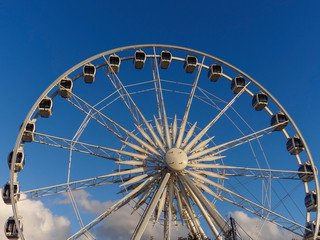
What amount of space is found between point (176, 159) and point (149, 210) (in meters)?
3.22

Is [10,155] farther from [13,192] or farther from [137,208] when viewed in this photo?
[137,208]

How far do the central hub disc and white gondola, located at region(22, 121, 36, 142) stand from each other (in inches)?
320

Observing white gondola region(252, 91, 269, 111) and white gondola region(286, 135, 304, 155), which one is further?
white gondola region(252, 91, 269, 111)

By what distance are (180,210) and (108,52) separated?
1160 cm

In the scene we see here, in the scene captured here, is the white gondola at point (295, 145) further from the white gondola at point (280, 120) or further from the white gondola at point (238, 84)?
the white gondola at point (238, 84)

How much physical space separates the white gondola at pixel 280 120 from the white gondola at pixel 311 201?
4907 millimetres

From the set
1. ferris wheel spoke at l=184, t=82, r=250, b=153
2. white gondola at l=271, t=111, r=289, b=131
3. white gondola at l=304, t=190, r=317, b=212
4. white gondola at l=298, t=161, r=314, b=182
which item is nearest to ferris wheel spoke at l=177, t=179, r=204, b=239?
ferris wheel spoke at l=184, t=82, r=250, b=153

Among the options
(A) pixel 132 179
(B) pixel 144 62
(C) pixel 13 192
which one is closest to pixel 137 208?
(A) pixel 132 179

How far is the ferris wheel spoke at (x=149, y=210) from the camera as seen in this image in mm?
18414

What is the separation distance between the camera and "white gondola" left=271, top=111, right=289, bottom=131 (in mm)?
25297

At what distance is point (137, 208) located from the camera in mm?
20234

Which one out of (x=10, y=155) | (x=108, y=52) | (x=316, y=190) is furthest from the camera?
(x=108, y=52)

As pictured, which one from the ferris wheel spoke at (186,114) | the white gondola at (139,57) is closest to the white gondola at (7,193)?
the ferris wheel spoke at (186,114)

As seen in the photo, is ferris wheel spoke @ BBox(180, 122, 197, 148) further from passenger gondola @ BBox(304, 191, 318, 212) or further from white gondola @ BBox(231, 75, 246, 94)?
passenger gondola @ BBox(304, 191, 318, 212)
